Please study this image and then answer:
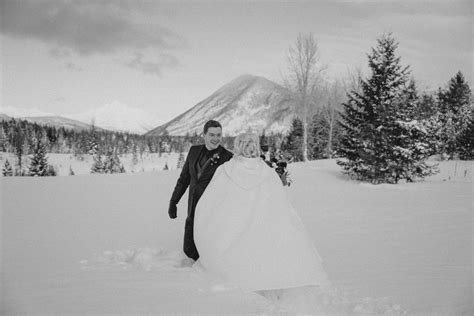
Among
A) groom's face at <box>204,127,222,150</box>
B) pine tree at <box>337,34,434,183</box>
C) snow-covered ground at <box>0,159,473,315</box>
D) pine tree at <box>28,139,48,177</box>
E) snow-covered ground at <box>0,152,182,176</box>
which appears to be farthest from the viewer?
snow-covered ground at <box>0,152,182,176</box>

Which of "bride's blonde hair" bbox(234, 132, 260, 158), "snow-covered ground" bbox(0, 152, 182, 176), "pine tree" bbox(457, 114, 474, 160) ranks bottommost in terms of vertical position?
"snow-covered ground" bbox(0, 152, 182, 176)

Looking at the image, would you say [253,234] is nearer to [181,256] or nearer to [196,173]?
[196,173]

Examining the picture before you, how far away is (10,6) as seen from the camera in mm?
5230

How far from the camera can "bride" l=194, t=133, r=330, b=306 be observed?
3.69 m

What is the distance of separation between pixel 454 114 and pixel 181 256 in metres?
39.5

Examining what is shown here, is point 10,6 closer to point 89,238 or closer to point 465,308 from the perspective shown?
point 89,238

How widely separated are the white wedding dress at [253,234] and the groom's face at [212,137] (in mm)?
783

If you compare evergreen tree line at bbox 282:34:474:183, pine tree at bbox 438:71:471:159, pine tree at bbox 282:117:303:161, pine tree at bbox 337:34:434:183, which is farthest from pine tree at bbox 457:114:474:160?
pine tree at bbox 282:117:303:161

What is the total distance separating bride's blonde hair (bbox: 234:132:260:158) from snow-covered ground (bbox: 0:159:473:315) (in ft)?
5.05

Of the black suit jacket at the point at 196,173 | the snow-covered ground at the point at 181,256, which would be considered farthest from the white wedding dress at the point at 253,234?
the black suit jacket at the point at 196,173

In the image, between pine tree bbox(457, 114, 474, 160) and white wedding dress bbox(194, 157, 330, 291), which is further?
pine tree bbox(457, 114, 474, 160)

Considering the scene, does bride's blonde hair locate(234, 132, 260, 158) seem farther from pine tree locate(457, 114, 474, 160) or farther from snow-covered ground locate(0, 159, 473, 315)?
pine tree locate(457, 114, 474, 160)

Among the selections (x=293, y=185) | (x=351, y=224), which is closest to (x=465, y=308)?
(x=351, y=224)

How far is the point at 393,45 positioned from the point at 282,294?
61.1 feet
